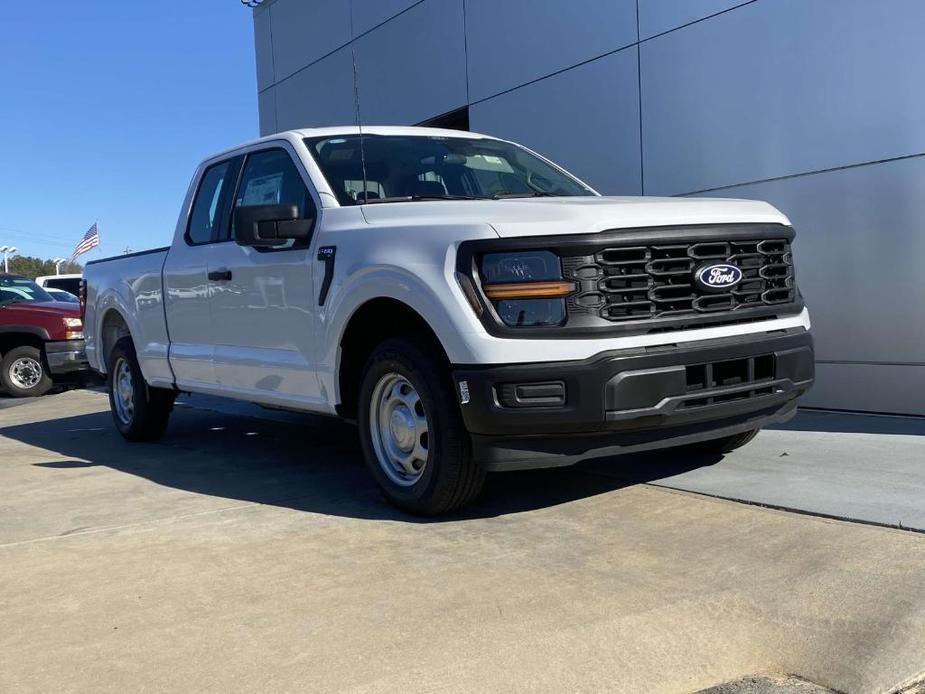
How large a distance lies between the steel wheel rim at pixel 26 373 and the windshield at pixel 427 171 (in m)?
8.93

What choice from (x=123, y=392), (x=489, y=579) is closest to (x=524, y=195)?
(x=489, y=579)

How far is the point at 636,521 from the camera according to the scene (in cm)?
442

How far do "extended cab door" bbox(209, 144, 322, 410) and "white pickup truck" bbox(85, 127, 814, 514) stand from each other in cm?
2

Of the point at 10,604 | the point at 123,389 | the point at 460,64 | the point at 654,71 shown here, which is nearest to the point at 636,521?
the point at 10,604

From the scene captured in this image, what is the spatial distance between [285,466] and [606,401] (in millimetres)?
2952

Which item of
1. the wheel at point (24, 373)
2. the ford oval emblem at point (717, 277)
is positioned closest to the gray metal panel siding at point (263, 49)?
the wheel at point (24, 373)

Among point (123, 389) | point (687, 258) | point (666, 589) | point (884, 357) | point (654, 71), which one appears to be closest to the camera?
point (666, 589)

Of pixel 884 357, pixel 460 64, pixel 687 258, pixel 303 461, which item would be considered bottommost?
pixel 303 461

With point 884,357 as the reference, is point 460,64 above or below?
above

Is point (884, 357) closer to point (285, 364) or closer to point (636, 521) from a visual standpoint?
point (636, 521)

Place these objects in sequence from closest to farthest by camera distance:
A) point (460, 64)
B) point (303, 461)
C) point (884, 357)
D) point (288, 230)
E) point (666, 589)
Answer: point (666, 589) < point (288, 230) < point (303, 461) < point (884, 357) < point (460, 64)

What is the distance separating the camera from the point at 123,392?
7.72m

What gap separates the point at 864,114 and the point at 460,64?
18.8 feet

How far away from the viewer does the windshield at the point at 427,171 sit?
17.3 ft
